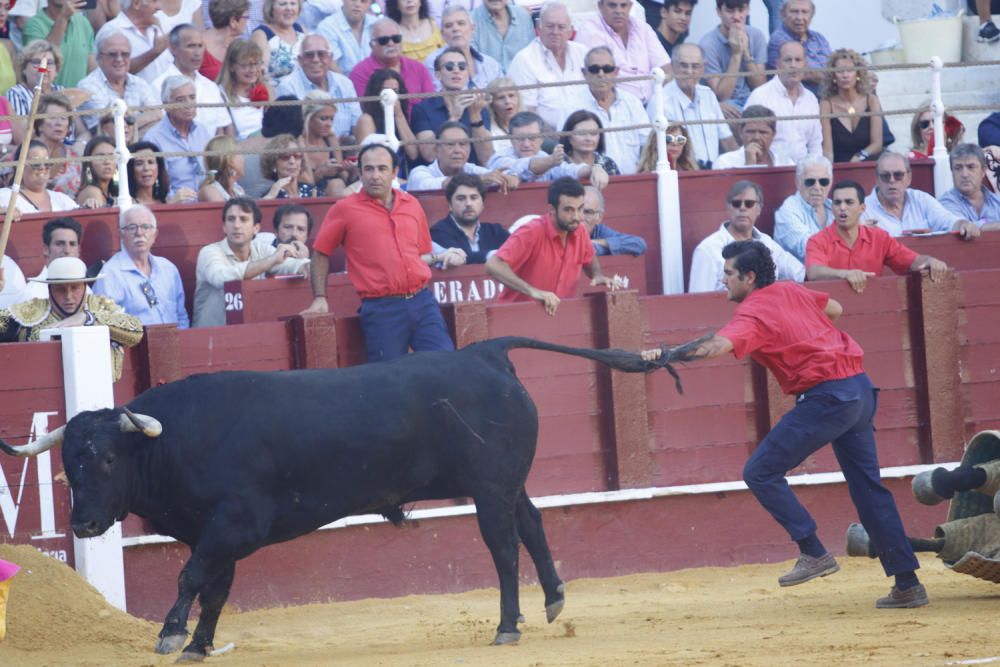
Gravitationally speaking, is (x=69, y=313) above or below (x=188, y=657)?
above

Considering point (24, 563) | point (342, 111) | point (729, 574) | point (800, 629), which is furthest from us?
point (342, 111)

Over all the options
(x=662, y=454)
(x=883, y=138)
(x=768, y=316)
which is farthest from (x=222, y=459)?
(x=883, y=138)

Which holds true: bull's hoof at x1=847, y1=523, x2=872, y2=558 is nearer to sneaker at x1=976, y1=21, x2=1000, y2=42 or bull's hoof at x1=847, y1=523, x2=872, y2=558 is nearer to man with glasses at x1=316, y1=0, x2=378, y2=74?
man with glasses at x1=316, y1=0, x2=378, y2=74

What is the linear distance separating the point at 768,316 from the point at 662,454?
227 cm

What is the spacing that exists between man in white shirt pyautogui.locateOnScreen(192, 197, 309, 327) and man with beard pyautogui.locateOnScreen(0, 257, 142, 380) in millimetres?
1085

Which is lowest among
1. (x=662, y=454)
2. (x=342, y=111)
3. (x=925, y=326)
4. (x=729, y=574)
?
(x=729, y=574)

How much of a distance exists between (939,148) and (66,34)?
19.0 feet

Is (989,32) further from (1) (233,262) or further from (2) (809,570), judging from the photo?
(2) (809,570)

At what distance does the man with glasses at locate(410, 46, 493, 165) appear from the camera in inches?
443

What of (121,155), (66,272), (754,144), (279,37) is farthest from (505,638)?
(279,37)

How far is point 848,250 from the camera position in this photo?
32.7 feet

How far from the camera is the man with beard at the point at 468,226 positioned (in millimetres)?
10094

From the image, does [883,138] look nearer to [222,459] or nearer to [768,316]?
[768,316]

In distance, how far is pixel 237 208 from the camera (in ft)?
32.0
